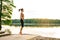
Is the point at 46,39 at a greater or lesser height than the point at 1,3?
lesser

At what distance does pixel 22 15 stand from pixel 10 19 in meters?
3.58

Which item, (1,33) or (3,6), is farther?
(3,6)

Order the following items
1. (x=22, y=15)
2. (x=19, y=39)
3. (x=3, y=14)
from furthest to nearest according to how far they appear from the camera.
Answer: (x=3, y=14), (x=22, y=15), (x=19, y=39)

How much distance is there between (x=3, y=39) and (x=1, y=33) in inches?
112

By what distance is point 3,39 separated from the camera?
16750 mm

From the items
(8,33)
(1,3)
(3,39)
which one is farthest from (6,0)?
(3,39)

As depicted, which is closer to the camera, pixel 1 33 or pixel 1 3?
pixel 1 33

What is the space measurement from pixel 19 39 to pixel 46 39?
6.11ft

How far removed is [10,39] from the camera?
16.8 metres

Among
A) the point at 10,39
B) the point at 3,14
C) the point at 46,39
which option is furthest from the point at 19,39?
the point at 3,14

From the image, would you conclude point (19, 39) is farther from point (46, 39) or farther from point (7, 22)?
point (7, 22)

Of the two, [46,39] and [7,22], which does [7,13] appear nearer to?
[7,22]

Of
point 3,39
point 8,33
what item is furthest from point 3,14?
point 3,39

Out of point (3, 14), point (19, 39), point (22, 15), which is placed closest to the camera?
point (19, 39)
